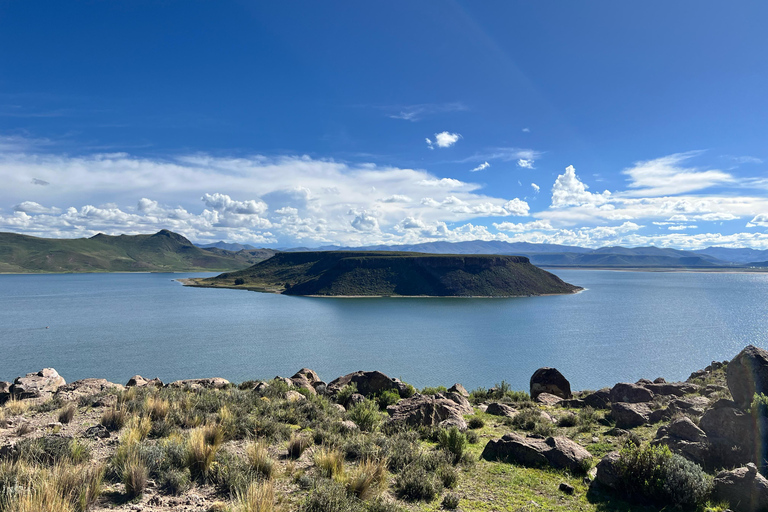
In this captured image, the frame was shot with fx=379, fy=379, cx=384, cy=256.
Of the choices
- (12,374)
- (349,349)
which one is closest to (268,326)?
(349,349)

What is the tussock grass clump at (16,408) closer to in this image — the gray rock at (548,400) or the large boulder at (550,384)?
the gray rock at (548,400)

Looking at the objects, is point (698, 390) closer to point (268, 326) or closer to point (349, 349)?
point (349, 349)

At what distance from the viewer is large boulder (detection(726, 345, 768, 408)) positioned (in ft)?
37.3

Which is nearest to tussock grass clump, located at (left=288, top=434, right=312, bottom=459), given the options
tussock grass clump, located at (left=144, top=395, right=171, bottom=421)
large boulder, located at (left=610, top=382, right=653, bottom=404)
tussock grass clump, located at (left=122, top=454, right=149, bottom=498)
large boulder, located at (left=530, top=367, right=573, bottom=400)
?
tussock grass clump, located at (left=122, top=454, right=149, bottom=498)

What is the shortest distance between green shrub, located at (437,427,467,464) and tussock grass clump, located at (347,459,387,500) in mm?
2809

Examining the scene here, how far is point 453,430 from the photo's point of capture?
1070 centimetres

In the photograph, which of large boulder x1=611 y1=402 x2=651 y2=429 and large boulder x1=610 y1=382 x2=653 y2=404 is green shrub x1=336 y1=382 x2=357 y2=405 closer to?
large boulder x1=611 y1=402 x2=651 y2=429

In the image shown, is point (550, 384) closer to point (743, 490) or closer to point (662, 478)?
point (662, 478)

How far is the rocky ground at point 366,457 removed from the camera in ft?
22.5

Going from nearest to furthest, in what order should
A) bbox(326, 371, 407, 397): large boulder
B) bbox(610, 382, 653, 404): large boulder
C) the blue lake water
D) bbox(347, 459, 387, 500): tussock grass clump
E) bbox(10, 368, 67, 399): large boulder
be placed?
bbox(347, 459, 387, 500): tussock grass clump → bbox(10, 368, 67, 399): large boulder → bbox(610, 382, 653, 404): large boulder → bbox(326, 371, 407, 397): large boulder → the blue lake water

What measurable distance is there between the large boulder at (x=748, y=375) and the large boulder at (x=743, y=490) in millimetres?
5163

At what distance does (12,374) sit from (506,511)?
202ft

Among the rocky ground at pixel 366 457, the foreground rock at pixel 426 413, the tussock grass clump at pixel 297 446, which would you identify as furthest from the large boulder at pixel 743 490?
the tussock grass clump at pixel 297 446

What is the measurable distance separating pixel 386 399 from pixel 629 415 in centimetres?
1009
